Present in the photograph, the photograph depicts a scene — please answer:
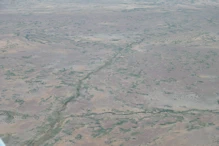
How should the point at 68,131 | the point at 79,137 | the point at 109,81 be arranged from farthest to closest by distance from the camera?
the point at 109,81 → the point at 68,131 → the point at 79,137

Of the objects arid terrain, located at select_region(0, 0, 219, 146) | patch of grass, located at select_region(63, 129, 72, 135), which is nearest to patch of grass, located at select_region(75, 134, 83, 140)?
arid terrain, located at select_region(0, 0, 219, 146)

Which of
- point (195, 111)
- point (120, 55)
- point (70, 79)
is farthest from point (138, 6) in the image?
point (195, 111)

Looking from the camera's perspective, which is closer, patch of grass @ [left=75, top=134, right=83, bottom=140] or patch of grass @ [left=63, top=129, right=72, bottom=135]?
patch of grass @ [left=75, top=134, right=83, bottom=140]

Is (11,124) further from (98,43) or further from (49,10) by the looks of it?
(49,10)

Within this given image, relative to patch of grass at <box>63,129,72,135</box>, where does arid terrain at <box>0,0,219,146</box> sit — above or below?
above

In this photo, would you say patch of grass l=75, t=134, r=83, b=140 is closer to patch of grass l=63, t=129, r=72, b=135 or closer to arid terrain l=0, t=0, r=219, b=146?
arid terrain l=0, t=0, r=219, b=146

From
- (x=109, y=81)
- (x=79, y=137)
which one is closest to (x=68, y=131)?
(x=79, y=137)

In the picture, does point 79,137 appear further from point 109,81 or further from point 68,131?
point 109,81

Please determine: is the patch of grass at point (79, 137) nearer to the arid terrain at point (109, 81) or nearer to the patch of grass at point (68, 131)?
the arid terrain at point (109, 81)
